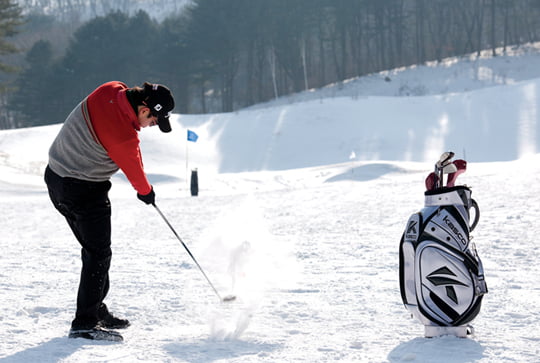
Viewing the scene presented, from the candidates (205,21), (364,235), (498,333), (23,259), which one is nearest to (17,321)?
(23,259)

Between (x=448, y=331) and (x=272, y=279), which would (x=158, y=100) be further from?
(x=448, y=331)

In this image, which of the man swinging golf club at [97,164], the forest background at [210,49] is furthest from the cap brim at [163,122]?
the forest background at [210,49]

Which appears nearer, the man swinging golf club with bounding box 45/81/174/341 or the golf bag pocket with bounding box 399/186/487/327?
the golf bag pocket with bounding box 399/186/487/327

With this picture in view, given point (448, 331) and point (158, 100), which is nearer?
point (448, 331)

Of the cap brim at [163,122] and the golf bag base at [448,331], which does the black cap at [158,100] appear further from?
the golf bag base at [448,331]

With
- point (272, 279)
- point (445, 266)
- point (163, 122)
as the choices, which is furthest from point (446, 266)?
point (163, 122)

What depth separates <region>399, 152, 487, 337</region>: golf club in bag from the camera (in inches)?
143

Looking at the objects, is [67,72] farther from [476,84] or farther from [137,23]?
[476,84]

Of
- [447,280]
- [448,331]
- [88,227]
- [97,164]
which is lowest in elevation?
[448,331]

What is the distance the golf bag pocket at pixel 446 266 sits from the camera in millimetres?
3621

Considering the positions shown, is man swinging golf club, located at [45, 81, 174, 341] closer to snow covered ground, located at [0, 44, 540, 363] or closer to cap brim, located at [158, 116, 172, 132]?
cap brim, located at [158, 116, 172, 132]

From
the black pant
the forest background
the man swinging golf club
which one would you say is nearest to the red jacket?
the man swinging golf club

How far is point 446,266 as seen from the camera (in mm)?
3621

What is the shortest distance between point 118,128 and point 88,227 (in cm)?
65
